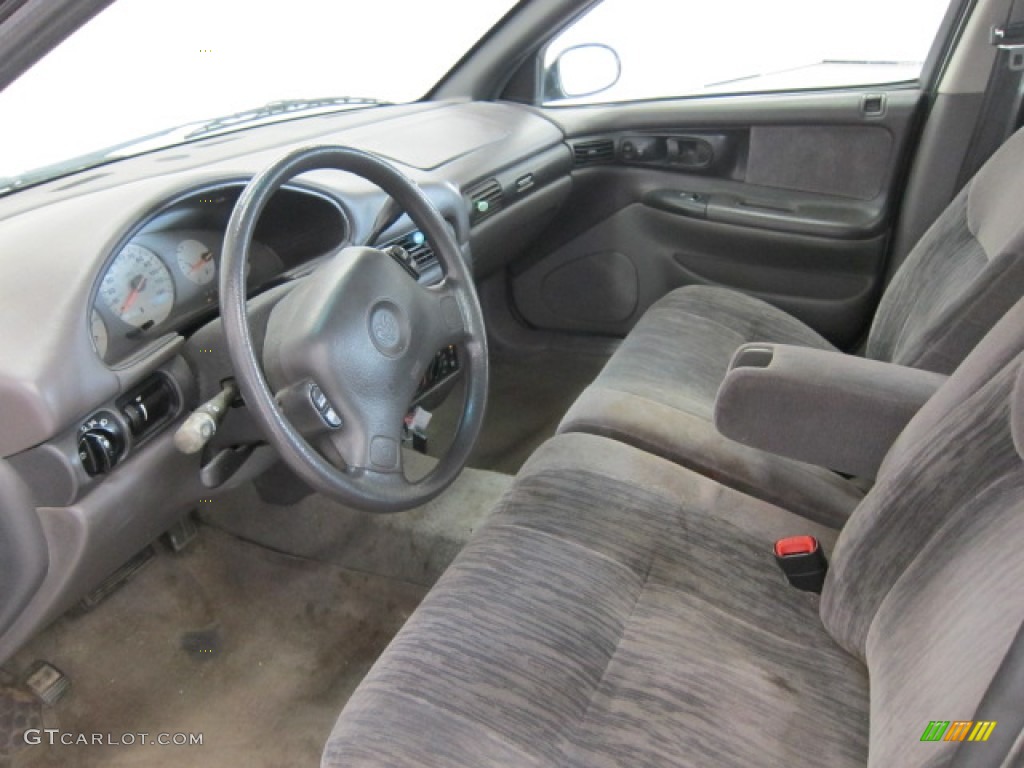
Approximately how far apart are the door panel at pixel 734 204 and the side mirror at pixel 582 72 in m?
0.07

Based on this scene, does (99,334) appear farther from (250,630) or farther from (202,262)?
(250,630)

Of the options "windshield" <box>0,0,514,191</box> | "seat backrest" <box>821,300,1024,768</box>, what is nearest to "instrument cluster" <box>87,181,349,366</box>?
"windshield" <box>0,0,514,191</box>

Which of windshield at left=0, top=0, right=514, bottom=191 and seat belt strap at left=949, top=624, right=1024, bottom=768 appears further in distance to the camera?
windshield at left=0, top=0, right=514, bottom=191

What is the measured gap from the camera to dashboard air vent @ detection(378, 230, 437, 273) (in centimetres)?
153

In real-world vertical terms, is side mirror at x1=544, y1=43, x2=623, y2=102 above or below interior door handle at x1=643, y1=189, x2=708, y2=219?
above

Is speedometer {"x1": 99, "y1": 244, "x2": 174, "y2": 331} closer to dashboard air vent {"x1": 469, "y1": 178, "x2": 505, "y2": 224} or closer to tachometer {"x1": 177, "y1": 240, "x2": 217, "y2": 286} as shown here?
tachometer {"x1": 177, "y1": 240, "x2": 217, "y2": 286}

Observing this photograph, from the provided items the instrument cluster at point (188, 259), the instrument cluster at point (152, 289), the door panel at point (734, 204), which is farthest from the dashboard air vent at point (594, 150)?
the instrument cluster at point (152, 289)

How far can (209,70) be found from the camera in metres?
1.85

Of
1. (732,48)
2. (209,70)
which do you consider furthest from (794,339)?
(209,70)

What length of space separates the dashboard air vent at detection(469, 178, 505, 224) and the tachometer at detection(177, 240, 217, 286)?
0.67m

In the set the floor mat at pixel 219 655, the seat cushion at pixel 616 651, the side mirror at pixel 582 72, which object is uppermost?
the side mirror at pixel 582 72

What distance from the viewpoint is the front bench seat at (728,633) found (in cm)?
82

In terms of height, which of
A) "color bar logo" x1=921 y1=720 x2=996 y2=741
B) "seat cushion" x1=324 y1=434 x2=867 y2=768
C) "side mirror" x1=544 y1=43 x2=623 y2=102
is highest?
"side mirror" x1=544 y1=43 x2=623 y2=102

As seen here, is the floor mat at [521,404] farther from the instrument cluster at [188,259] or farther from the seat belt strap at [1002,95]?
the seat belt strap at [1002,95]
